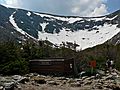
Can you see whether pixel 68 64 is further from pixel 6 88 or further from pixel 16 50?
pixel 6 88

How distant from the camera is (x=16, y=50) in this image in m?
40.0

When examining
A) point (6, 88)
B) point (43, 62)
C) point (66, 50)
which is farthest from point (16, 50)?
point (66, 50)

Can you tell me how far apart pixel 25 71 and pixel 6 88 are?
15.4 m

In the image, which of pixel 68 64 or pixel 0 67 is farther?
pixel 68 64

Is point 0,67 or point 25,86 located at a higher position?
point 0,67

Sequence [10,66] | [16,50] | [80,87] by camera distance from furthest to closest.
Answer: [16,50]
[10,66]
[80,87]

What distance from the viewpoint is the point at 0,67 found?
34.8m

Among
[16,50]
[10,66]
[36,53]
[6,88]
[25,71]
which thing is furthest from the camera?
[36,53]

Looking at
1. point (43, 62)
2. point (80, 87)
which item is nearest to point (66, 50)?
point (43, 62)

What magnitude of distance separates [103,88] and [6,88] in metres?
7.53

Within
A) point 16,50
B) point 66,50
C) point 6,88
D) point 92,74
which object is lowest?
point 6,88

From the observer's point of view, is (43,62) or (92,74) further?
(43,62)

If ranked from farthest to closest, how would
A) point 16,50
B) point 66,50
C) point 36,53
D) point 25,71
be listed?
1. point 66,50
2. point 36,53
3. point 16,50
4. point 25,71

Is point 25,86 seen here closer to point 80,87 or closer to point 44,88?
point 44,88
